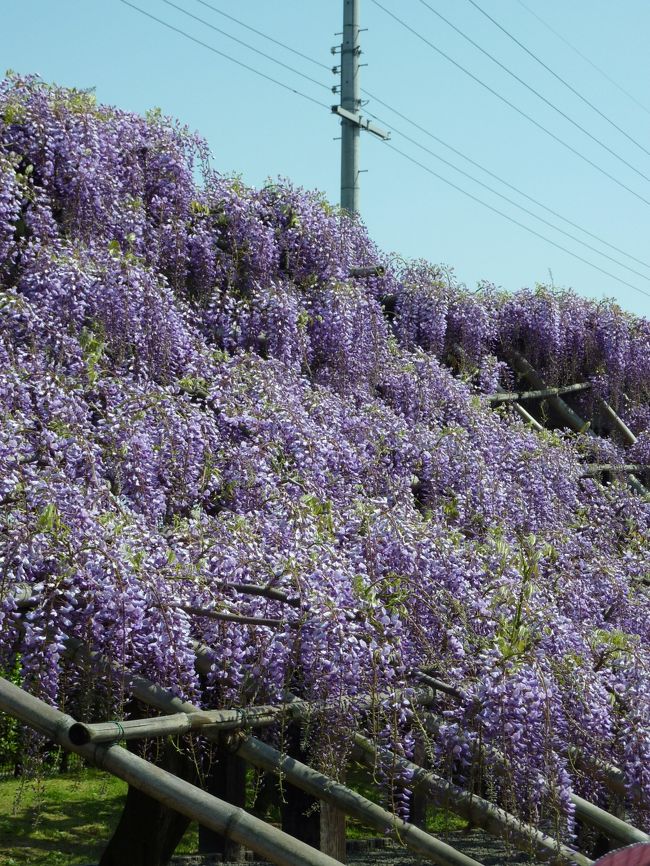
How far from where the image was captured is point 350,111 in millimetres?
10219

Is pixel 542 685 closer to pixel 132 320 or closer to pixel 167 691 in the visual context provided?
pixel 167 691

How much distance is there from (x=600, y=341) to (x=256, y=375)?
5.60 m

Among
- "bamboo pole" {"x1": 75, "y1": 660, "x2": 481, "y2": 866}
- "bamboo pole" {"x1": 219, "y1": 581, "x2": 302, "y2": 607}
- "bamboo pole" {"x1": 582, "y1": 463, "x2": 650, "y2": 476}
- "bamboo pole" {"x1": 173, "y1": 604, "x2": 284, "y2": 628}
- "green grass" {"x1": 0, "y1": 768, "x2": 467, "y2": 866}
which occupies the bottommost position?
"green grass" {"x1": 0, "y1": 768, "x2": 467, "y2": 866}

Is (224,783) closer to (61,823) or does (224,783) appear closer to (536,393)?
(61,823)

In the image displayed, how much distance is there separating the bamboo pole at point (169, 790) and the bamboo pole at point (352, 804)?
51cm

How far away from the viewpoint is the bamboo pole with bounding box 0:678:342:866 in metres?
3.97

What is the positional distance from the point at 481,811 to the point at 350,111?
285 inches

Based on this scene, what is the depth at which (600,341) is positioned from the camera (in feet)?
38.0

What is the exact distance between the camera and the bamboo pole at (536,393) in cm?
1017

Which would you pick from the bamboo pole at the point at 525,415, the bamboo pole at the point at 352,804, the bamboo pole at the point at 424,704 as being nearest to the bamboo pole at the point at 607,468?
the bamboo pole at the point at 525,415

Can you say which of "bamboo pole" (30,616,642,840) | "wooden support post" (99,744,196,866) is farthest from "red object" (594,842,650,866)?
"wooden support post" (99,744,196,866)

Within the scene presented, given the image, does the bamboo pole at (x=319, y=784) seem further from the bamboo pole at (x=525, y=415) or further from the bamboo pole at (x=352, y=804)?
the bamboo pole at (x=525, y=415)

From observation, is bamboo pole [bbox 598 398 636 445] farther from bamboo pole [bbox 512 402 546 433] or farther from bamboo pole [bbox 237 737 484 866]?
bamboo pole [bbox 237 737 484 866]

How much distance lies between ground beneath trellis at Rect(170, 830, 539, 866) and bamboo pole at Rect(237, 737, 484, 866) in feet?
7.33
